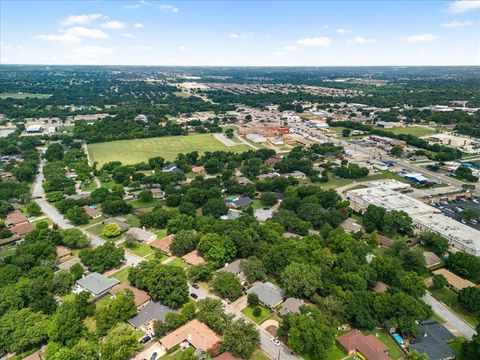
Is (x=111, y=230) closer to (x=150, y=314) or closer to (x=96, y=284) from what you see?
(x=96, y=284)

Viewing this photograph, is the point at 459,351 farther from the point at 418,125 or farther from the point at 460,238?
the point at 418,125

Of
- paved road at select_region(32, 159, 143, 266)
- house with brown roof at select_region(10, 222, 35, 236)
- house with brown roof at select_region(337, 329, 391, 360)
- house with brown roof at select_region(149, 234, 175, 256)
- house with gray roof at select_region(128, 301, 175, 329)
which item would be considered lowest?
paved road at select_region(32, 159, 143, 266)

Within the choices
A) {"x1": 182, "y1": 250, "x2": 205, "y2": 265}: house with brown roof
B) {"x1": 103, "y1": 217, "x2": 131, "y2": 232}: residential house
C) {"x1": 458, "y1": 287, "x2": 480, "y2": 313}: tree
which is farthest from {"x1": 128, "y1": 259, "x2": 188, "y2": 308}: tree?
{"x1": 458, "y1": 287, "x2": 480, "y2": 313}: tree

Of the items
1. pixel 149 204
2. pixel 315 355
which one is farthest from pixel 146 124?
pixel 315 355

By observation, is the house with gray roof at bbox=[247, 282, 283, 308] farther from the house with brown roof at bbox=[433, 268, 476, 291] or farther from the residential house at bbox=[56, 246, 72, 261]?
the residential house at bbox=[56, 246, 72, 261]

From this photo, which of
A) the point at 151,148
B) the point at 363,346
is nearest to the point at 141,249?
the point at 363,346

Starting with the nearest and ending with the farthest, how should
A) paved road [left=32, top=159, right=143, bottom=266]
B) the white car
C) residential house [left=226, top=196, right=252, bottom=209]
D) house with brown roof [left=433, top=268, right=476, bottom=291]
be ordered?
the white car → house with brown roof [left=433, top=268, right=476, bottom=291] → paved road [left=32, top=159, right=143, bottom=266] → residential house [left=226, top=196, right=252, bottom=209]
